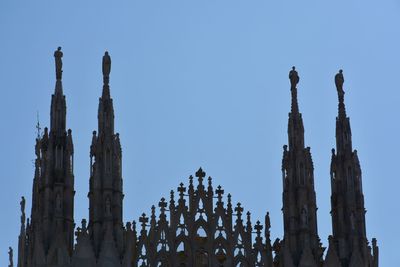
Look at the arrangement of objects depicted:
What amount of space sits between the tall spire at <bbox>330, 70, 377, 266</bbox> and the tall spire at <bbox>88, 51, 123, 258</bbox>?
6.14 metres

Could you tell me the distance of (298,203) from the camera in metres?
38.0

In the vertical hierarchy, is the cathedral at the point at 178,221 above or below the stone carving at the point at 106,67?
below

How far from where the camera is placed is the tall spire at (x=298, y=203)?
3728 centimetres

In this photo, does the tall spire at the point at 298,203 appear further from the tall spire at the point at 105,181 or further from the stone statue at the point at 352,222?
the tall spire at the point at 105,181

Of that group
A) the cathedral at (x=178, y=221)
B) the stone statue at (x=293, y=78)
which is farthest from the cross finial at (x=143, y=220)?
the stone statue at (x=293, y=78)

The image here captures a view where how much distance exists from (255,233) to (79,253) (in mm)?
5154

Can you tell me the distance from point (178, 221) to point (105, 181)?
94.6 inches

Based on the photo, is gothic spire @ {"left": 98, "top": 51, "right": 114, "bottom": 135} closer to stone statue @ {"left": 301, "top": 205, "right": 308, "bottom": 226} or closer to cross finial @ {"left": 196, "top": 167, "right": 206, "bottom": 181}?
cross finial @ {"left": 196, "top": 167, "right": 206, "bottom": 181}

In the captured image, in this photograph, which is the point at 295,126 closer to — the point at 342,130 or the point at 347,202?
the point at 342,130

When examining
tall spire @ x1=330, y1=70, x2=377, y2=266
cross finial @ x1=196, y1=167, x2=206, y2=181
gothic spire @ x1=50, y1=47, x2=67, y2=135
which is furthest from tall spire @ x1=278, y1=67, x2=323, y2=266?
gothic spire @ x1=50, y1=47, x2=67, y2=135

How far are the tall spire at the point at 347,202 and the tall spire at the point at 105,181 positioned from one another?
6.14 metres

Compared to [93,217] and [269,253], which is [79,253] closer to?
[93,217]

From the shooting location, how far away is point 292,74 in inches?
1583

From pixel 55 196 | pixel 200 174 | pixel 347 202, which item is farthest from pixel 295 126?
pixel 55 196
